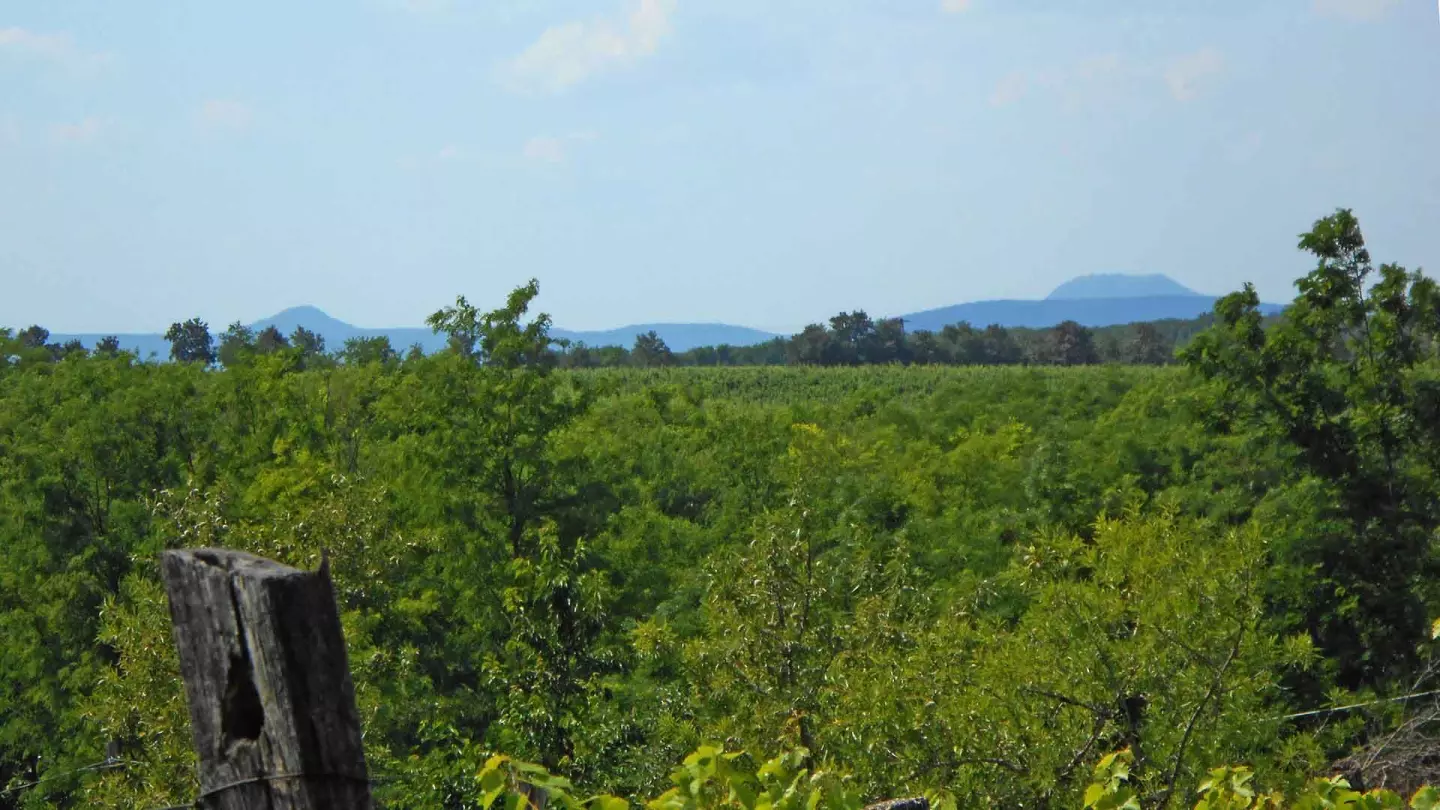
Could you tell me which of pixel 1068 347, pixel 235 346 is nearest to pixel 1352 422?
pixel 235 346

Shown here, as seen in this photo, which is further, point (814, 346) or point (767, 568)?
point (814, 346)

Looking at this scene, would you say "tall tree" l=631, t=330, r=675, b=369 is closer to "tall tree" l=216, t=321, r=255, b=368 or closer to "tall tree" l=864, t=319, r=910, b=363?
"tall tree" l=864, t=319, r=910, b=363

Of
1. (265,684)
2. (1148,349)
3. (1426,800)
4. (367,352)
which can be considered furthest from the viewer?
(1148,349)

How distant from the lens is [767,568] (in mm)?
13500

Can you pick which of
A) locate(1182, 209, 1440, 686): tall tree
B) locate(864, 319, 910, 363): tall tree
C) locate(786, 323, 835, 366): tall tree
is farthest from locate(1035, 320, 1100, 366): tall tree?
locate(1182, 209, 1440, 686): tall tree

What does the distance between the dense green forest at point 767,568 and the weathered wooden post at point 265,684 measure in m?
0.64

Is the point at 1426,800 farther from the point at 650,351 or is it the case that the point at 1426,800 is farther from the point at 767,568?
the point at 650,351

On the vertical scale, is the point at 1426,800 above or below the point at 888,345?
below

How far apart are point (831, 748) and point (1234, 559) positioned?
12.2 feet

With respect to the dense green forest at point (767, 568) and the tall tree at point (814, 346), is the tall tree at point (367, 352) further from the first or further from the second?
the tall tree at point (814, 346)

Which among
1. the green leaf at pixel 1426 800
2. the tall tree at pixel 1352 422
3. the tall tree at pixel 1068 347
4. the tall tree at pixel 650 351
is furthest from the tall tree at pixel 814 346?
the green leaf at pixel 1426 800

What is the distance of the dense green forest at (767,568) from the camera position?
11164mm

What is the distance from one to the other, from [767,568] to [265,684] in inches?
451

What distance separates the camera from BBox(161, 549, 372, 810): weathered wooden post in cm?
214
